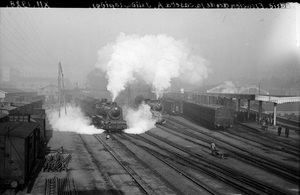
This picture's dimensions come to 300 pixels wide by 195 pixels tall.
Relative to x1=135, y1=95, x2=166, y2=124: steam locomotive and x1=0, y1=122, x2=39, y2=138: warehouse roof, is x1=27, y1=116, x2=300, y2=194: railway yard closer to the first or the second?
x1=0, y1=122, x2=39, y2=138: warehouse roof

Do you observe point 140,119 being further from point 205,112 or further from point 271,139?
point 271,139

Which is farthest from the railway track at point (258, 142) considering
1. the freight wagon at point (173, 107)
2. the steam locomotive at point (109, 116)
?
the freight wagon at point (173, 107)

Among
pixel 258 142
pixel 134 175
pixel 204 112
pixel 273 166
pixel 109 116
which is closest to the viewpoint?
pixel 134 175

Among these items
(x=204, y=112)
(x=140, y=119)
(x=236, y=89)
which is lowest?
(x=140, y=119)

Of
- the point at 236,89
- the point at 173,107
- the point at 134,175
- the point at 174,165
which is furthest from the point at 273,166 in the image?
the point at 236,89

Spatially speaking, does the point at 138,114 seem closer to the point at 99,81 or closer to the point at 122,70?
the point at 122,70

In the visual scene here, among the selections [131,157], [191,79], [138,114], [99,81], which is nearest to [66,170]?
[131,157]

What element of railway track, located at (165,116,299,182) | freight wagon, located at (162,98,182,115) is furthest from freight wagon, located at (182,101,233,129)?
freight wagon, located at (162,98,182,115)
